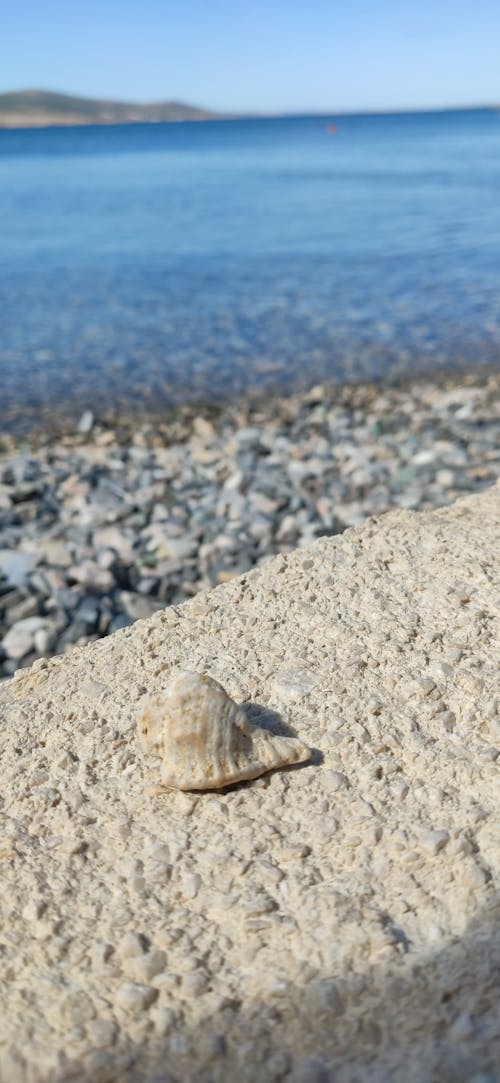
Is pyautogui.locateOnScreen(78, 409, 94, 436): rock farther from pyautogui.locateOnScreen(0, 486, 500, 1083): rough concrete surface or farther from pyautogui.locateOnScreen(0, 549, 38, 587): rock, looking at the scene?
pyautogui.locateOnScreen(0, 486, 500, 1083): rough concrete surface

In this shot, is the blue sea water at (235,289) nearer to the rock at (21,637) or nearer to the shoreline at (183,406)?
the shoreline at (183,406)

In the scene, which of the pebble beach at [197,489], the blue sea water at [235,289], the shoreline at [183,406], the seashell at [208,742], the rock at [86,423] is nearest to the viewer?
the seashell at [208,742]

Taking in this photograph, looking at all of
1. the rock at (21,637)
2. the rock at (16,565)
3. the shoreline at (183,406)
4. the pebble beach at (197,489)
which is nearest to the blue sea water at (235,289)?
the shoreline at (183,406)

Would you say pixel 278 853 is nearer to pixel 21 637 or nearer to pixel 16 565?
pixel 21 637

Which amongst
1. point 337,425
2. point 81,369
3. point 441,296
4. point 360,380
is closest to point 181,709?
point 337,425

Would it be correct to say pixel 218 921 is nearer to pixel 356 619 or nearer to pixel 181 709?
pixel 181 709

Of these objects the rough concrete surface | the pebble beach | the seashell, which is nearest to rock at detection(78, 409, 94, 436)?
the pebble beach
